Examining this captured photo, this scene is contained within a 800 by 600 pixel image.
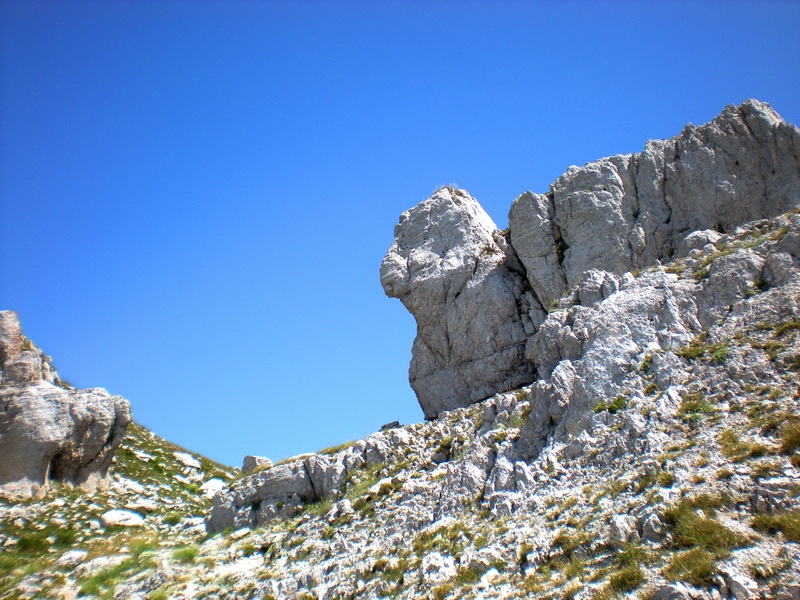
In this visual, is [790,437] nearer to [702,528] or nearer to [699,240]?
[702,528]

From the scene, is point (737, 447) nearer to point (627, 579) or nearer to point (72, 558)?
point (627, 579)

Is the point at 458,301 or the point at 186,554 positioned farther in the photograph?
the point at 458,301

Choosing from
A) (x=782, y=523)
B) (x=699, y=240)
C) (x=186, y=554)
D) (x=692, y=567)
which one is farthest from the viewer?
(x=699, y=240)

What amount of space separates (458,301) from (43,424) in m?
27.5

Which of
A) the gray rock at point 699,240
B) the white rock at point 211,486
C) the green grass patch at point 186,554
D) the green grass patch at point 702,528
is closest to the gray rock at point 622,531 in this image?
the green grass patch at point 702,528

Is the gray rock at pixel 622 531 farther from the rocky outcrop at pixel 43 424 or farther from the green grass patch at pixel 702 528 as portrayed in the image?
the rocky outcrop at pixel 43 424

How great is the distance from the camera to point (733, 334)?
79.8ft

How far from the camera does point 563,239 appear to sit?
4019 centimetres

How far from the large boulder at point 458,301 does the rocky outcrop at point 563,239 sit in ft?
0.24

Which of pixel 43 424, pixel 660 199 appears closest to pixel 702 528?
pixel 660 199

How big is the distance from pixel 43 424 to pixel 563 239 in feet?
114

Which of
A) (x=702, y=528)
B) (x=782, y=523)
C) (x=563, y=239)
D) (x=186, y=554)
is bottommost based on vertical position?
(x=782, y=523)

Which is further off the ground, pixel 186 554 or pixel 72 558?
pixel 72 558

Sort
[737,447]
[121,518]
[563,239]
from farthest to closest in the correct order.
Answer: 1. [563,239]
2. [121,518]
3. [737,447]
